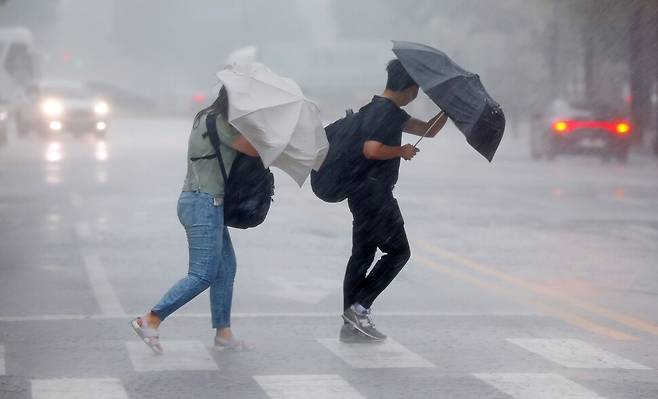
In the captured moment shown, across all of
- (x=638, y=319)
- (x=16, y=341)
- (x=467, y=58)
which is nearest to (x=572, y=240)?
(x=638, y=319)

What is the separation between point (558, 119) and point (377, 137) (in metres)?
26.2

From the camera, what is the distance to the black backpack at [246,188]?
28.0 feet

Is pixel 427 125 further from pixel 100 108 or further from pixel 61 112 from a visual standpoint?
pixel 100 108

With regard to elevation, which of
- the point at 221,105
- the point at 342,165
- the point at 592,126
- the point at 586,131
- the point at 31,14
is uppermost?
the point at 31,14

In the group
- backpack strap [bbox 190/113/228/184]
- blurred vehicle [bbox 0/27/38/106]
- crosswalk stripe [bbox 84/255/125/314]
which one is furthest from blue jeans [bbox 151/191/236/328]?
blurred vehicle [bbox 0/27/38/106]

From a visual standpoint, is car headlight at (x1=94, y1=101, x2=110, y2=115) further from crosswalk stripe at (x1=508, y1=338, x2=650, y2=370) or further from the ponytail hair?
the ponytail hair

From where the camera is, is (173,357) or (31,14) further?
(31,14)

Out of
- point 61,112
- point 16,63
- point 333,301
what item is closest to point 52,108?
point 61,112

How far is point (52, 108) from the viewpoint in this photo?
45062 mm

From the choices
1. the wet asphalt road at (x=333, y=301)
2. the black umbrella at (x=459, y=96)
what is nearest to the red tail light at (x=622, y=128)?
the wet asphalt road at (x=333, y=301)

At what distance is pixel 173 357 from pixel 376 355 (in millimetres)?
1125

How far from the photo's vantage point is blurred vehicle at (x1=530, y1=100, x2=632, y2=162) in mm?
33938

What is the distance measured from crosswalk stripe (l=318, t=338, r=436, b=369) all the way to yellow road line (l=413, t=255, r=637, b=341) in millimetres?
1383

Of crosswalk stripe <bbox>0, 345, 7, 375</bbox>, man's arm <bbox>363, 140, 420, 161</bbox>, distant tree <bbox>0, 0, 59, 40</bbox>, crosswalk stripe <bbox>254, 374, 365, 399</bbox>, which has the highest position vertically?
distant tree <bbox>0, 0, 59, 40</bbox>
